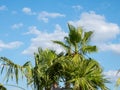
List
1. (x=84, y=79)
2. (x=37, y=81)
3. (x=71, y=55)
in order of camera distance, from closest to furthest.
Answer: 1. (x=37, y=81)
2. (x=84, y=79)
3. (x=71, y=55)

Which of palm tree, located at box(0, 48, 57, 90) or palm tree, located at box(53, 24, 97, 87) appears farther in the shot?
palm tree, located at box(53, 24, 97, 87)

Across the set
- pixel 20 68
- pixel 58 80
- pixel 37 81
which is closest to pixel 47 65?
pixel 58 80

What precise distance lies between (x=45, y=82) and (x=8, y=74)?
10.6 m

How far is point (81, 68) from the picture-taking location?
91.0 feet

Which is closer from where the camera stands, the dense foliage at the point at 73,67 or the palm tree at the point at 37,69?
the palm tree at the point at 37,69

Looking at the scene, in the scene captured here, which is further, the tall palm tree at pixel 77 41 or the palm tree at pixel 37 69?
the tall palm tree at pixel 77 41

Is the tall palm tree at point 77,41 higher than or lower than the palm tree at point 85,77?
higher

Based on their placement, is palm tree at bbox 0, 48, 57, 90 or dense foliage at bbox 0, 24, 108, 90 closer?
palm tree at bbox 0, 48, 57, 90

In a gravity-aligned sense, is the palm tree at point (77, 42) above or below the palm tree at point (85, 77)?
above

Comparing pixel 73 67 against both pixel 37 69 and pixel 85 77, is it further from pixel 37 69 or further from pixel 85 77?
pixel 37 69

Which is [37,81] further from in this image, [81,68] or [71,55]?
[71,55]

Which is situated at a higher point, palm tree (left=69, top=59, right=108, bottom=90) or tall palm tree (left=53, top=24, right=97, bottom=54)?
tall palm tree (left=53, top=24, right=97, bottom=54)

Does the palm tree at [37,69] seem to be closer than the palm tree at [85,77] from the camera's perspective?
Yes

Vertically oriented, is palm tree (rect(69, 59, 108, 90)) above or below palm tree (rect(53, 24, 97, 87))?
below
